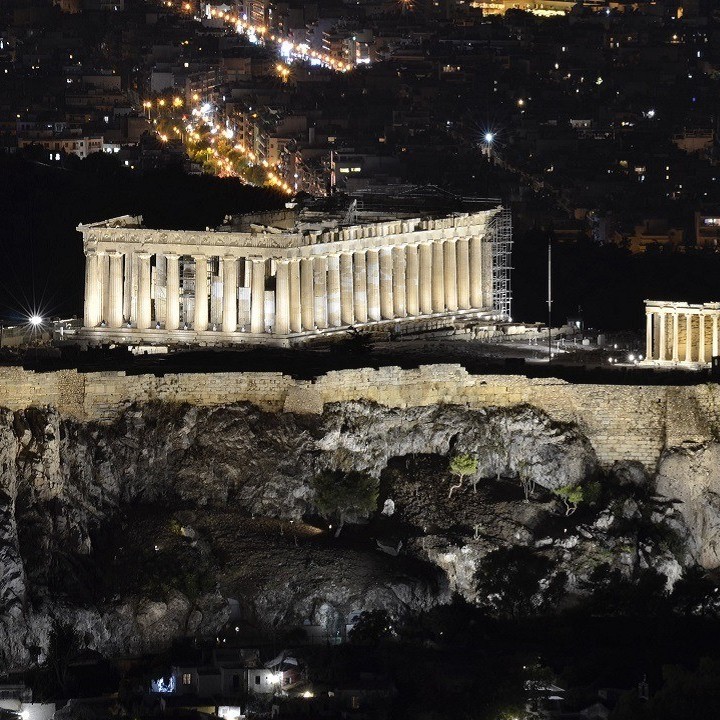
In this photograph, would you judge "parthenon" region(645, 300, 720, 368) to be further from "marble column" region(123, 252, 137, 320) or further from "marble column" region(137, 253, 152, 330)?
"marble column" region(123, 252, 137, 320)

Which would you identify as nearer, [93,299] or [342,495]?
[342,495]

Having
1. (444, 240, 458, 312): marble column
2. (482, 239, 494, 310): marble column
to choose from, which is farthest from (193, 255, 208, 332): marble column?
(482, 239, 494, 310): marble column

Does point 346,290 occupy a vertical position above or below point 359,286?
below

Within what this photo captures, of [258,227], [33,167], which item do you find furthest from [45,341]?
[33,167]

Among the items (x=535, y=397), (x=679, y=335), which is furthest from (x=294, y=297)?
(x=535, y=397)

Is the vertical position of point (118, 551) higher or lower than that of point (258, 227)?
lower

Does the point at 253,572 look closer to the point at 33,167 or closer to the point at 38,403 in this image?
the point at 38,403

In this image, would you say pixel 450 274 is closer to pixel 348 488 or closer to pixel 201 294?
pixel 201 294
